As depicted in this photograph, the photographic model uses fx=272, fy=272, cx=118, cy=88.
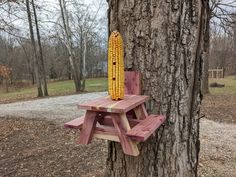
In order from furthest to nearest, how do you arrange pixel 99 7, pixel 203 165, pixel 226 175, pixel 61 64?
pixel 61 64
pixel 99 7
pixel 203 165
pixel 226 175

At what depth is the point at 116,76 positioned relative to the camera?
4.08 feet

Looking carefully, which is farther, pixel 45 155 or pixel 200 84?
pixel 45 155

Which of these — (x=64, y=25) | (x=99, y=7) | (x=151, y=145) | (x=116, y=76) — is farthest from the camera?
(x=99, y=7)

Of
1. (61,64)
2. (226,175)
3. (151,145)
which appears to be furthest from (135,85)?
(61,64)

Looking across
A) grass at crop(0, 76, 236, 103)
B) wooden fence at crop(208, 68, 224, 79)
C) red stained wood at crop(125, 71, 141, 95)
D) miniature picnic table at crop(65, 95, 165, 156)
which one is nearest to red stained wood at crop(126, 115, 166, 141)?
miniature picnic table at crop(65, 95, 165, 156)

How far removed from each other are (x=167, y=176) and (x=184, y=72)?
532mm

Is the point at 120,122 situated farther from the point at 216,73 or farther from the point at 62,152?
the point at 216,73

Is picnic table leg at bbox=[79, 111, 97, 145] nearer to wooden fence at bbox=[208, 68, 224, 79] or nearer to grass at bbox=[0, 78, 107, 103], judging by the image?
grass at bbox=[0, 78, 107, 103]

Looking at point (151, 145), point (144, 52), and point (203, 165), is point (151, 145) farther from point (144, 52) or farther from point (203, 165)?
point (203, 165)

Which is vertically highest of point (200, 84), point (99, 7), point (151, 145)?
point (99, 7)

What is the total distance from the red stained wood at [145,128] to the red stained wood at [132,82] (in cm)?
15

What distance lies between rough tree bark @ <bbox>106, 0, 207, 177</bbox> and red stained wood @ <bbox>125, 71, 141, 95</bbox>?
0.03 m

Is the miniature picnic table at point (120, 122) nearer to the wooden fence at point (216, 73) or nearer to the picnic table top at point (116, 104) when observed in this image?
the picnic table top at point (116, 104)

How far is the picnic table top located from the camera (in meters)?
1.10
